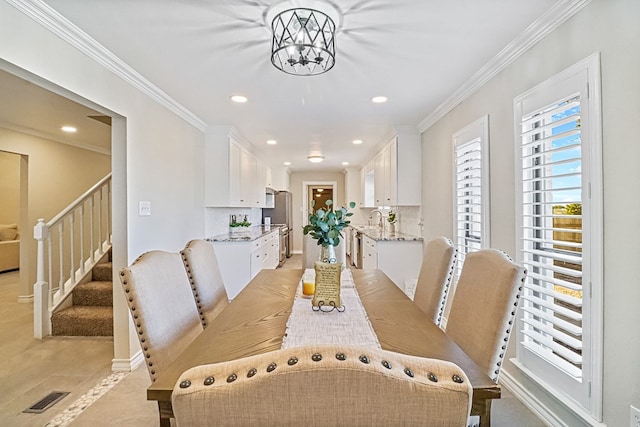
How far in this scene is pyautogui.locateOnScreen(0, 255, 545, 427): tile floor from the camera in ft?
6.98

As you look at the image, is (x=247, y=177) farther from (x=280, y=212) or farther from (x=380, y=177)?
(x=280, y=212)

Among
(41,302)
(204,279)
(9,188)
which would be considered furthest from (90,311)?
(9,188)

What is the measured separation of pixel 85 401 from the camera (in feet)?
7.68

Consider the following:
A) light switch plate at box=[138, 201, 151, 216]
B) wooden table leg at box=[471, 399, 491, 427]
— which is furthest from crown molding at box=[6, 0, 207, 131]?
wooden table leg at box=[471, 399, 491, 427]

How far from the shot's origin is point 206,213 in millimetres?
4633

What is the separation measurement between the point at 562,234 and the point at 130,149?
3.02m

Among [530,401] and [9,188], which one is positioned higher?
[9,188]

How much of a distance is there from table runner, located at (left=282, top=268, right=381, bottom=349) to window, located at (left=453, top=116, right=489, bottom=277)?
1570 millimetres

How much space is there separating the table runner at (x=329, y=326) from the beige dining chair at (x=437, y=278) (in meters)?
0.44

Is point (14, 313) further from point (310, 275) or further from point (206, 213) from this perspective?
point (310, 275)

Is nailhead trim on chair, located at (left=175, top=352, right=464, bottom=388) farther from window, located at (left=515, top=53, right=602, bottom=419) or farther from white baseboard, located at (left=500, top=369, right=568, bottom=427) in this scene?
white baseboard, located at (left=500, top=369, right=568, bottom=427)

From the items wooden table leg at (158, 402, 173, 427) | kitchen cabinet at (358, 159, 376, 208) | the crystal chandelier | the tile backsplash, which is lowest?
wooden table leg at (158, 402, 173, 427)

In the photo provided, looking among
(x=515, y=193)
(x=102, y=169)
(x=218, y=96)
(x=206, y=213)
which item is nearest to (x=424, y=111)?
(x=515, y=193)

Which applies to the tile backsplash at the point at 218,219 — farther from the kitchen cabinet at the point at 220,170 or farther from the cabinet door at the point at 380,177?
the cabinet door at the point at 380,177
